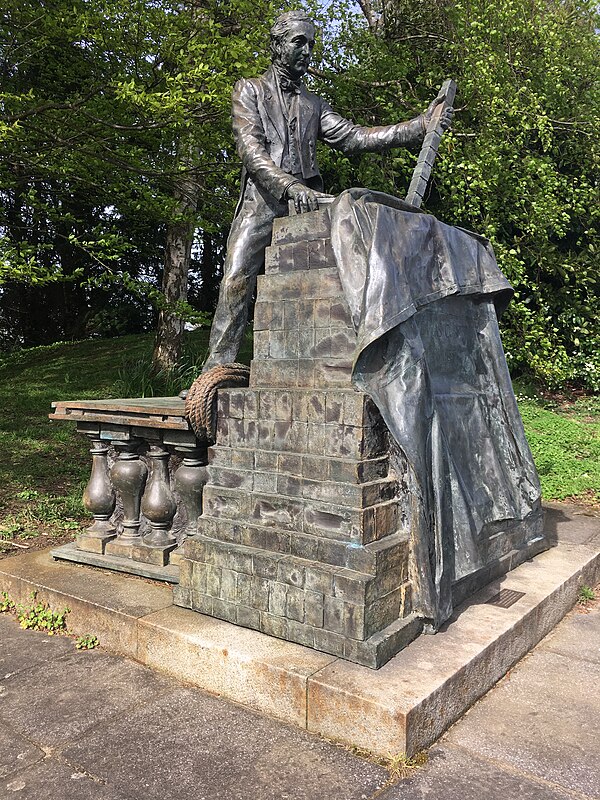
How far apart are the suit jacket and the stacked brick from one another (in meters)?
0.40

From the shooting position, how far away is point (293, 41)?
143 inches

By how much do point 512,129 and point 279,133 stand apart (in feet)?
19.9

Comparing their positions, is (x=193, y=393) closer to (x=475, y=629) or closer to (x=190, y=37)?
(x=475, y=629)

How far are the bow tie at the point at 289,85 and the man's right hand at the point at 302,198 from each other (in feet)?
2.46

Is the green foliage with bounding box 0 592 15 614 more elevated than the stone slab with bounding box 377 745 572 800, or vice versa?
the green foliage with bounding box 0 592 15 614

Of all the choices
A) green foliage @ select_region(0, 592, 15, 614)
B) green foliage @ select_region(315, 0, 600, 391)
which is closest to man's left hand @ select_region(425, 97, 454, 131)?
green foliage @ select_region(0, 592, 15, 614)

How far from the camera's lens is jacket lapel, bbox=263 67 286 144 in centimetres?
379

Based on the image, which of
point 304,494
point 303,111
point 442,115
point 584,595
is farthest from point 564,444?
point 304,494

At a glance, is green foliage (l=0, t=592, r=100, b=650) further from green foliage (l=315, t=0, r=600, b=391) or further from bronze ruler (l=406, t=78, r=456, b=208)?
green foliage (l=315, t=0, r=600, b=391)

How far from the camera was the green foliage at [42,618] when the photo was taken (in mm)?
3611

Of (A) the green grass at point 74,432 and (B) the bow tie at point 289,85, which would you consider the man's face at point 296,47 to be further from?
(A) the green grass at point 74,432

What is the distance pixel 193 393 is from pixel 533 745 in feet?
7.22

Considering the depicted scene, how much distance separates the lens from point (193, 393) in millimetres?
3553

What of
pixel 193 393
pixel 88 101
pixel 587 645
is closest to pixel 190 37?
pixel 88 101
